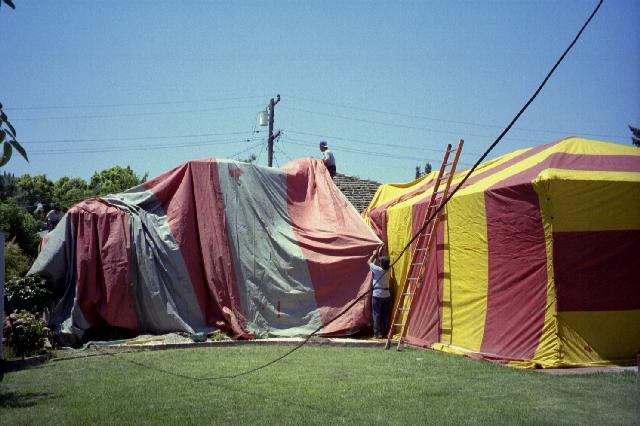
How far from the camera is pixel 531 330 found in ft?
27.7

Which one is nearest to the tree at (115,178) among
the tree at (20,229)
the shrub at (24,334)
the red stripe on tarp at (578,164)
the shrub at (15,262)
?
the tree at (20,229)

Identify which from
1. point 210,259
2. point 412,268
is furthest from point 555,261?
point 210,259

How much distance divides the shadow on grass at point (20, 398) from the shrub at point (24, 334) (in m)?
2.57

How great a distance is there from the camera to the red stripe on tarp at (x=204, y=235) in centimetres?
1153

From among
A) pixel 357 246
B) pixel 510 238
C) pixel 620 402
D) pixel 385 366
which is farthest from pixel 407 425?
pixel 357 246

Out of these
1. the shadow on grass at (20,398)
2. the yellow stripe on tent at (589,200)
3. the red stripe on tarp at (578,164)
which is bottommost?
the shadow on grass at (20,398)

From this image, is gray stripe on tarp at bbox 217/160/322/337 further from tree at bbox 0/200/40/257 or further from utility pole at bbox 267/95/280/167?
utility pole at bbox 267/95/280/167

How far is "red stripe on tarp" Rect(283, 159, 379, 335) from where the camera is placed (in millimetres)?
11555

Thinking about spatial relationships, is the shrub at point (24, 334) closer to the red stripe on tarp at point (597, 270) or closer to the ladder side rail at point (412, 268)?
the ladder side rail at point (412, 268)

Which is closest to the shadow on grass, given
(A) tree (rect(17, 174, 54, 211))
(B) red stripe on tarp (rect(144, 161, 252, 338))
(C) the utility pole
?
(B) red stripe on tarp (rect(144, 161, 252, 338))

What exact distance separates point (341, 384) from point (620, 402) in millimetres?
2828

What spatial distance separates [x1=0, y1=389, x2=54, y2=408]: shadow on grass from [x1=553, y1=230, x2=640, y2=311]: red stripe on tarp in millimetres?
6263

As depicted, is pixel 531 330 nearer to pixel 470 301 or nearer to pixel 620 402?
pixel 470 301

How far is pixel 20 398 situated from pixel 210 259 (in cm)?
539
